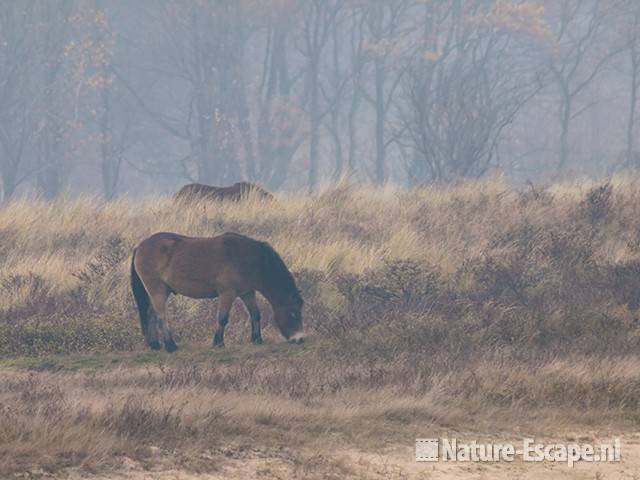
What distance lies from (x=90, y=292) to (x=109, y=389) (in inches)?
250

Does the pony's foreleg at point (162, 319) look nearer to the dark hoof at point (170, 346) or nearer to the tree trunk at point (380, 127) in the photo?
the dark hoof at point (170, 346)

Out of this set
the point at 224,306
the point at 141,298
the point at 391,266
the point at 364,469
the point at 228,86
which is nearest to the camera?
the point at 364,469

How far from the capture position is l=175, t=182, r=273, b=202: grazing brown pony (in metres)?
22.8

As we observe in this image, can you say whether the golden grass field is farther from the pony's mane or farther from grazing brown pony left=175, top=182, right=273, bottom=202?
the pony's mane

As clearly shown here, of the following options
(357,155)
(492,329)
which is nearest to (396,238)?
(492,329)

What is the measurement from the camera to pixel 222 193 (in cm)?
2302

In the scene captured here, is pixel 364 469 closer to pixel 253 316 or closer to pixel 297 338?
pixel 297 338

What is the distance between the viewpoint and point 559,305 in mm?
13758

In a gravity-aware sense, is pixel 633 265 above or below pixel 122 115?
below

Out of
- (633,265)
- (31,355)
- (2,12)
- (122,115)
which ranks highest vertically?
(2,12)

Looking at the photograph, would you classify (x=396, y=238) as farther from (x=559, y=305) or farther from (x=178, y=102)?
(x=178, y=102)

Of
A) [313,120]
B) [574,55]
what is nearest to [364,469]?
[313,120]

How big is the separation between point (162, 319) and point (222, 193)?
1026 cm

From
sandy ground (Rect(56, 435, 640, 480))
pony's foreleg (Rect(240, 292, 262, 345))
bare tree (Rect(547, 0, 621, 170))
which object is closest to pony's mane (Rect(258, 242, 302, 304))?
pony's foreleg (Rect(240, 292, 262, 345))
